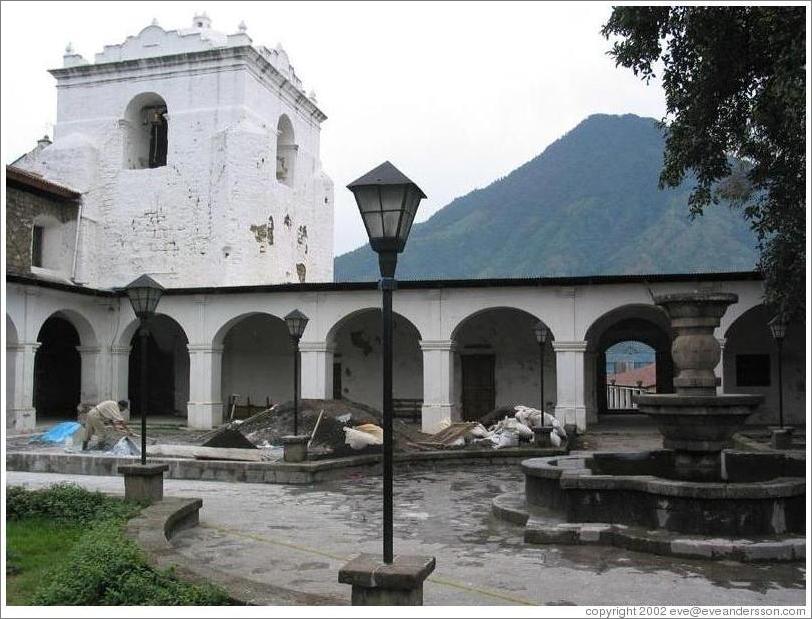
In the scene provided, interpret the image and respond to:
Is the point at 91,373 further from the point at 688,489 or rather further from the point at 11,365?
the point at 688,489

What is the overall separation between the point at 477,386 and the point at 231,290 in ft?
25.8

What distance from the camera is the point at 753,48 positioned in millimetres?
12328

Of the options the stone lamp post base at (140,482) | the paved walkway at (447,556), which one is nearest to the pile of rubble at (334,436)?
the paved walkway at (447,556)

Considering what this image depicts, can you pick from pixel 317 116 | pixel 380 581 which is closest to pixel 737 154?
pixel 380 581

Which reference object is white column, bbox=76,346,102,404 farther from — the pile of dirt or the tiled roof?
the tiled roof

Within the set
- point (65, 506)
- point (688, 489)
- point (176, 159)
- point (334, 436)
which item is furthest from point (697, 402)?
point (176, 159)

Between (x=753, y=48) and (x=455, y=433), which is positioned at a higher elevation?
(x=753, y=48)

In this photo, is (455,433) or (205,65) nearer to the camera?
(455,433)

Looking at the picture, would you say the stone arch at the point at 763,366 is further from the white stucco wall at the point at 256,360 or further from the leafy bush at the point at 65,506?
the leafy bush at the point at 65,506

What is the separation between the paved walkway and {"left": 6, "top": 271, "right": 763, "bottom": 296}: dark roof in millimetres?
9190

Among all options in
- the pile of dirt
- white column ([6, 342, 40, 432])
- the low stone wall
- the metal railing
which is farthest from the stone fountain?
the metal railing

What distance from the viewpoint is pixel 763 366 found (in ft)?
73.8

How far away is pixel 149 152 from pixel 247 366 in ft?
30.4

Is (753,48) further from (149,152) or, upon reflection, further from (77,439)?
(149,152)
